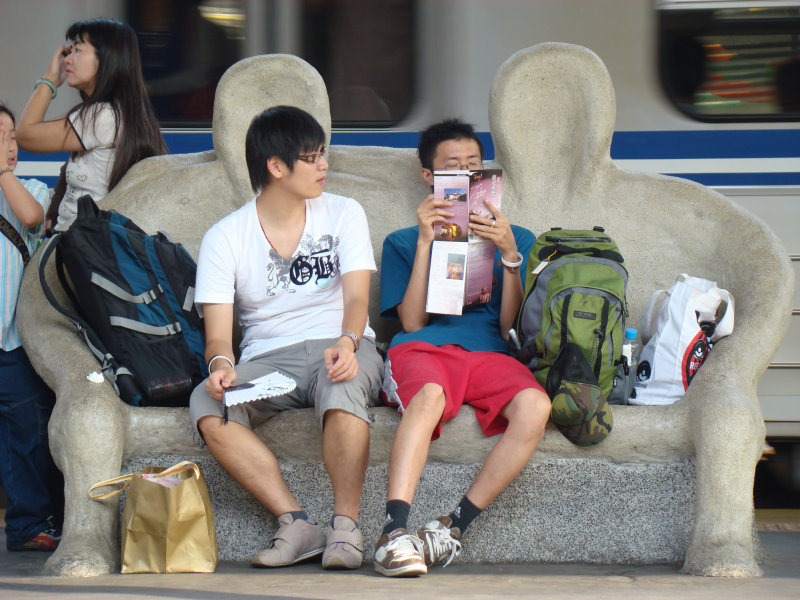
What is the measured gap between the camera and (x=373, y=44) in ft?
17.6

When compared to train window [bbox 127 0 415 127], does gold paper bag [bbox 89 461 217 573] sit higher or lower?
lower

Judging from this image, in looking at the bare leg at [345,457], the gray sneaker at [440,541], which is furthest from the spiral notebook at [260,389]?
the gray sneaker at [440,541]

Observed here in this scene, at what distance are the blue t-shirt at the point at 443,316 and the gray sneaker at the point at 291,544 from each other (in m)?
0.80

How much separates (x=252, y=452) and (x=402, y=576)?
2.12 feet

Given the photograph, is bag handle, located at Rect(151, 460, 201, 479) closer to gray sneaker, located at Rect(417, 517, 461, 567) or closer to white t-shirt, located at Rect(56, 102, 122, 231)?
gray sneaker, located at Rect(417, 517, 461, 567)

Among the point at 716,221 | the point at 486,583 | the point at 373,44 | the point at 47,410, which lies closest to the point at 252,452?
the point at 486,583

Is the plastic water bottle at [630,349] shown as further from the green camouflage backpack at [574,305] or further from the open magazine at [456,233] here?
the open magazine at [456,233]

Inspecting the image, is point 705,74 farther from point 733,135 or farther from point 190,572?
point 190,572

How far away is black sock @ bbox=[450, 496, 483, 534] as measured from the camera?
3480 mm

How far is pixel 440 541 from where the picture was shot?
3.40m

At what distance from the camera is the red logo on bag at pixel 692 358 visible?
3.90m

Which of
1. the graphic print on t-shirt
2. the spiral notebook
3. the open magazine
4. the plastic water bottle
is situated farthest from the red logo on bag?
the spiral notebook

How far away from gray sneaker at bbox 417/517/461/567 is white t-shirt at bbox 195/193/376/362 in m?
0.78

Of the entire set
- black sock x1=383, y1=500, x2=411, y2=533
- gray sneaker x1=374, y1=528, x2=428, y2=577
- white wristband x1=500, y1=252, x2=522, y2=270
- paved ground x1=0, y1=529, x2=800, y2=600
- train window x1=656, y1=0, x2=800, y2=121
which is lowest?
paved ground x1=0, y1=529, x2=800, y2=600
